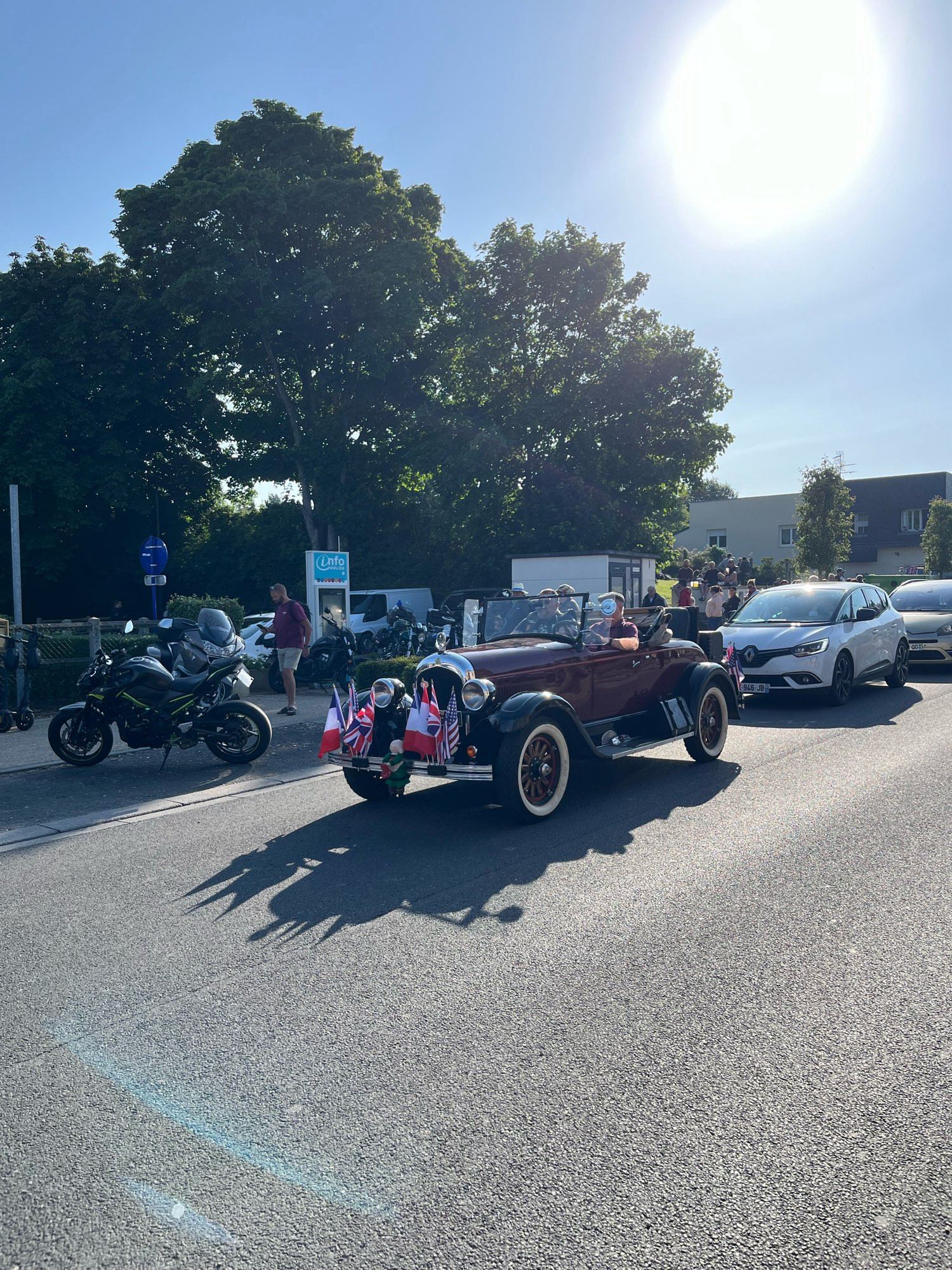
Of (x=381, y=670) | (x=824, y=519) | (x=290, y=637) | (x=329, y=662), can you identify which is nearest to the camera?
(x=290, y=637)

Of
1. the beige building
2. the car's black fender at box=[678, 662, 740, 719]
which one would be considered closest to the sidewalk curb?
the car's black fender at box=[678, 662, 740, 719]

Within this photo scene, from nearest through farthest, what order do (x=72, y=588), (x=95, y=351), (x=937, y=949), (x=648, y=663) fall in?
1. (x=937, y=949)
2. (x=648, y=663)
3. (x=95, y=351)
4. (x=72, y=588)

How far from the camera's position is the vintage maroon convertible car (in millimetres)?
6910

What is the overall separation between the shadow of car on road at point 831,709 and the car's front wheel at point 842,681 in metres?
0.11

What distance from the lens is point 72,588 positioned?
109 feet

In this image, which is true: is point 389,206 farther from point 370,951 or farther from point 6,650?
point 370,951

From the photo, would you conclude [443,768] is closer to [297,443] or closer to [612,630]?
[612,630]

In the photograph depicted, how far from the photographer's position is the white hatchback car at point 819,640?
13.0 m

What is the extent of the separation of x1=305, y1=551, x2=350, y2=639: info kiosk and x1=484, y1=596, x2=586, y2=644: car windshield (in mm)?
9374

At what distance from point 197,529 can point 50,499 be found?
8194mm

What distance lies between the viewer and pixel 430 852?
20.6 feet

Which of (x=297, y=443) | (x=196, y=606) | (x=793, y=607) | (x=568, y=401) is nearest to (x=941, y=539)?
(x=568, y=401)

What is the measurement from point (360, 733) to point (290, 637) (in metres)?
6.52

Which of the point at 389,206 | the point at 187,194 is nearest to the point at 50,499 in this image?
the point at 187,194
